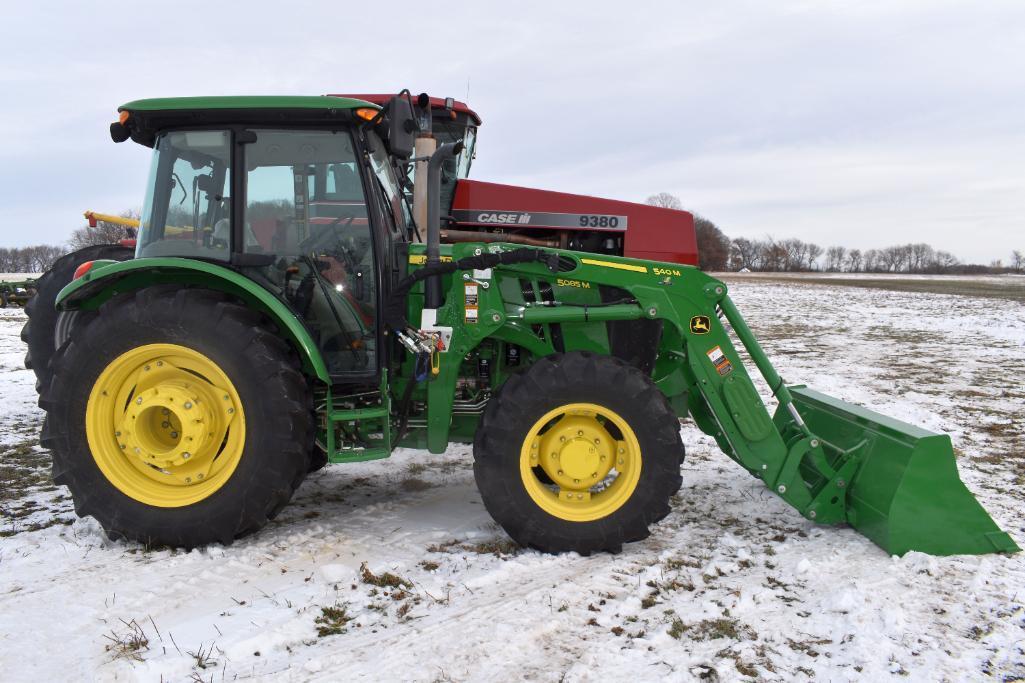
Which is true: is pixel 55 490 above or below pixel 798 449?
below

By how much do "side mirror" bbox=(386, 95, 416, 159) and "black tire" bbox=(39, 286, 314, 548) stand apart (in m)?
1.14

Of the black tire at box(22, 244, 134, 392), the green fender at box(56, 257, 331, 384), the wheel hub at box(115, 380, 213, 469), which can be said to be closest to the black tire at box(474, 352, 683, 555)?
the green fender at box(56, 257, 331, 384)

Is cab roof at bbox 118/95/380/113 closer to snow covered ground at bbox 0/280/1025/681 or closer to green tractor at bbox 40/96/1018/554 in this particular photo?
green tractor at bbox 40/96/1018/554

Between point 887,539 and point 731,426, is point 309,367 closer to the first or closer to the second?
point 731,426

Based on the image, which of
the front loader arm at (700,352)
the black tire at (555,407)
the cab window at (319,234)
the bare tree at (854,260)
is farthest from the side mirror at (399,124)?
the bare tree at (854,260)

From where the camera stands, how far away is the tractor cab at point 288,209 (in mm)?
3727

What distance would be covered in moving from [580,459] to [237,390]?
1794mm

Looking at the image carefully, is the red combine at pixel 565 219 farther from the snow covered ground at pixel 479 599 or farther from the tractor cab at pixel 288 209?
the tractor cab at pixel 288 209

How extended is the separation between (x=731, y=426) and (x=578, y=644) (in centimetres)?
167

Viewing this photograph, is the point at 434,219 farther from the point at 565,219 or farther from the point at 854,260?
the point at 854,260

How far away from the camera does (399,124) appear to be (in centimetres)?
350

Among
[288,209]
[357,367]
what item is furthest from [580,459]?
[288,209]

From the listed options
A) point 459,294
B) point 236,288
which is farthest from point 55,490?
point 459,294

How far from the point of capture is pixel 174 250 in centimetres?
380
